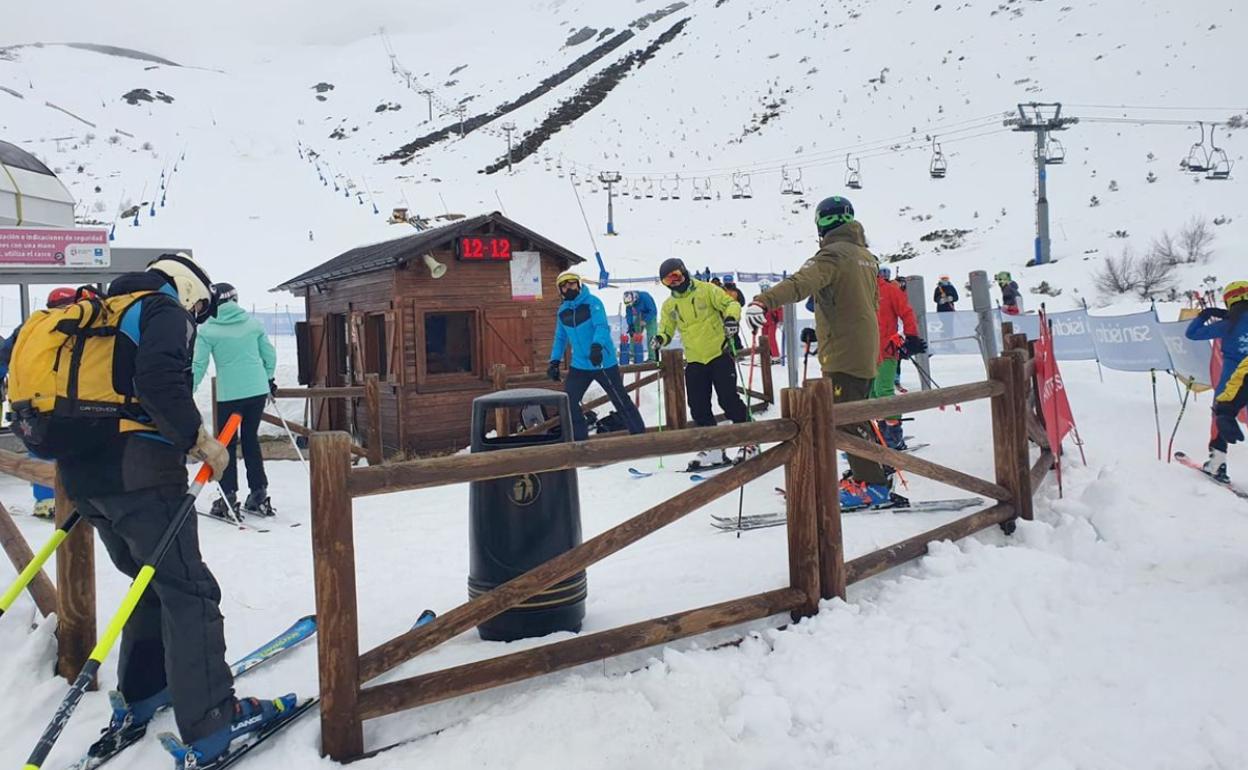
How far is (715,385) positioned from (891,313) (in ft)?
5.83

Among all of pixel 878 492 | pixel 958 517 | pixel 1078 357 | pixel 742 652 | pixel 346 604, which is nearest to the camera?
pixel 346 604

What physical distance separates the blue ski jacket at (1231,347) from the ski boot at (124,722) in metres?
7.53

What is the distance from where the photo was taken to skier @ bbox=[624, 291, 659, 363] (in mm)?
15047

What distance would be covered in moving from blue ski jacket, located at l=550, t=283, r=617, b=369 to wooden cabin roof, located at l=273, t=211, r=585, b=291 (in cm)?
405

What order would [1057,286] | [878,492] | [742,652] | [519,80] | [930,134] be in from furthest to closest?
[519,80]
[930,134]
[1057,286]
[878,492]
[742,652]

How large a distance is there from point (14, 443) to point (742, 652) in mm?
10227

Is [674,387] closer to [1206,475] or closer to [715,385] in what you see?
[715,385]

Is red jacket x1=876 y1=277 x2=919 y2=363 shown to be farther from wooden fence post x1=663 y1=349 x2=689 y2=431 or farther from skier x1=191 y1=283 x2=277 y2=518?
skier x1=191 y1=283 x2=277 y2=518

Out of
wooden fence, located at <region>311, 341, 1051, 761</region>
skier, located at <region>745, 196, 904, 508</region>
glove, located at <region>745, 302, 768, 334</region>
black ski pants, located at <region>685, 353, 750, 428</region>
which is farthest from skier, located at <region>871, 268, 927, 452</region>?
glove, located at <region>745, 302, 768, 334</region>

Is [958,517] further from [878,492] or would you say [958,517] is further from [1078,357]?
[1078,357]

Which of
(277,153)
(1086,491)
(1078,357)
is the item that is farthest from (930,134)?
(1086,491)

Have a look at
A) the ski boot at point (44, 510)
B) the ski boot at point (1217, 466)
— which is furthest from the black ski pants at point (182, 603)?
the ski boot at point (1217, 466)

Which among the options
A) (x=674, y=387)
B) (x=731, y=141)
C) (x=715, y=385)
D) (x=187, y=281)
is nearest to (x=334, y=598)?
(x=187, y=281)

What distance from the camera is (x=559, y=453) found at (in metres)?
3.35
